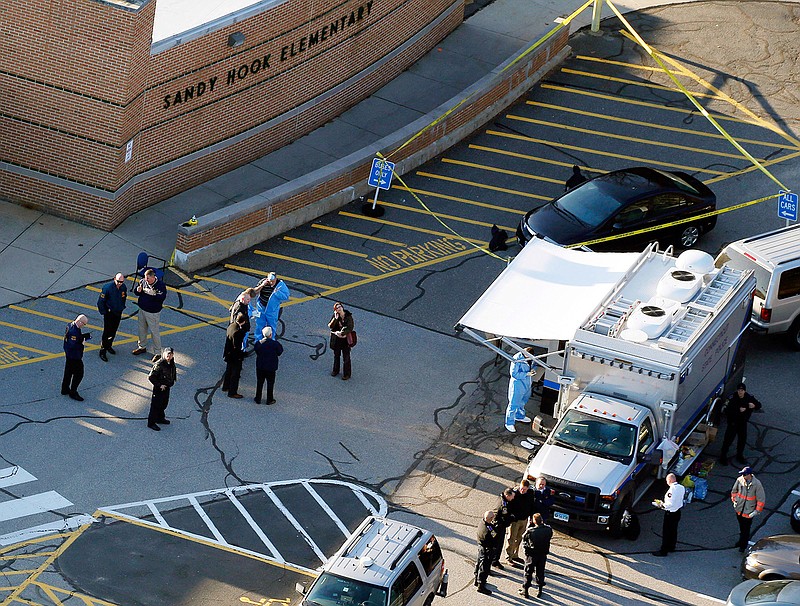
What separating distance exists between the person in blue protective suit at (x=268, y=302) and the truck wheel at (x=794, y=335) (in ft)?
30.5

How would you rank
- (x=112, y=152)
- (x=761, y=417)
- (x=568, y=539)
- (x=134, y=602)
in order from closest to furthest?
(x=134, y=602) → (x=568, y=539) → (x=761, y=417) → (x=112, y=152)

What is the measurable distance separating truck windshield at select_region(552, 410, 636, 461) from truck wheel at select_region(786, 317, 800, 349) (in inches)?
239

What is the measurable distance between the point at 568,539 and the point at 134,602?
655 cm

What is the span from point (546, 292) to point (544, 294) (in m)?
0.08

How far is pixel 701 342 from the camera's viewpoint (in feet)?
72.6

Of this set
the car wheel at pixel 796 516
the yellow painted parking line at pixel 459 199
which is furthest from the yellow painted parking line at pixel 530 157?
the car wheel at pixel 796 516

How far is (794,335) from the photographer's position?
26.3 metres

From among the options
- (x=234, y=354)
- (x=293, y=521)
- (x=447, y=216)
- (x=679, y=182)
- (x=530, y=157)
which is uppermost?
(x=679, y=182)

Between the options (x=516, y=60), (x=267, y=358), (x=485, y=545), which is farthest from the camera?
(x=516, y=60)

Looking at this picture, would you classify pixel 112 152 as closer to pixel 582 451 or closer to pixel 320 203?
pixel 320 203

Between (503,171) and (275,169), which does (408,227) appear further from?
(275,169)

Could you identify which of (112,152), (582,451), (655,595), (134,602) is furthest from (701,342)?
(112,152)

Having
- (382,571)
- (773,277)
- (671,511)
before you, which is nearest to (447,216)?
(773,277)

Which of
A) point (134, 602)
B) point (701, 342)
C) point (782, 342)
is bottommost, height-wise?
point (134, 602)
